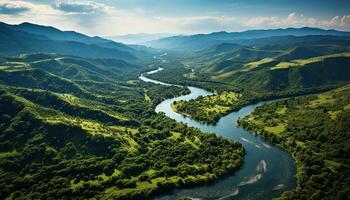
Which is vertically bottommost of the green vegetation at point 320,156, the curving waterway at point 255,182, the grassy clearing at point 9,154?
the curving waterway at point 255,182

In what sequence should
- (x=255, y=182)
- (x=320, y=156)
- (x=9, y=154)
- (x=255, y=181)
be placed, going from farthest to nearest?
(x=9, y=154), (x=320, y=156), (x=255, y=181), (x=255, y=182)

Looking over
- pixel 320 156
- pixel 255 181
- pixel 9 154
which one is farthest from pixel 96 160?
pixel 320 156

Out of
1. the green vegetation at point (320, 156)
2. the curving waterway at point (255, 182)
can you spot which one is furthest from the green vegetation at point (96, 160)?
the green vegetation at point (320, 156)

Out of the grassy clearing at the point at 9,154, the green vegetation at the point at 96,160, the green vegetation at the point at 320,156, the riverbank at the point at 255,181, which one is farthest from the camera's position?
the grassy clearing at the point at 9,154

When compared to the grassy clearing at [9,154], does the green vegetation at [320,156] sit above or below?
above

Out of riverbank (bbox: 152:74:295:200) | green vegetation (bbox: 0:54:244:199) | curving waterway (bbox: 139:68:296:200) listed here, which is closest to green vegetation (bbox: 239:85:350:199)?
riverbank (bbox: 152:74:295:200)

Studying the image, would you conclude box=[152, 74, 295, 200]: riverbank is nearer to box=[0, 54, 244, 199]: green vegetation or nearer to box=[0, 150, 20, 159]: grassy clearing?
box=[0, 54, 244, 199]: green vegetation

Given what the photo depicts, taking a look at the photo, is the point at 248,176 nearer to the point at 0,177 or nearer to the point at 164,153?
the point at 164,153

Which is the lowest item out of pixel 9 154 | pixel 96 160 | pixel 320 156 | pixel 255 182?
pixel 96 160

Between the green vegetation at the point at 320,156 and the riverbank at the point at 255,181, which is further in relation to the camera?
the riverbank at the point at 255,181

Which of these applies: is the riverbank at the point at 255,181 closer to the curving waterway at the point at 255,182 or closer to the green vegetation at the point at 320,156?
the curving waterway at the point at 255,182

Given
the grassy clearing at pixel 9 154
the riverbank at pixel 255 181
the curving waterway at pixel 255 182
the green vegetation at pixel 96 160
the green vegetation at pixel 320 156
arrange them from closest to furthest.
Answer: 1. the green vegetation at pixel 320 156
2. the curving waterway at pixel 255 182
3. the riverbank at pixel 255 181
4. the green vegetation at pixel 96 160
5. the grassy clearing at pixel 9 154

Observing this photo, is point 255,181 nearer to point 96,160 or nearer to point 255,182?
point 255,182

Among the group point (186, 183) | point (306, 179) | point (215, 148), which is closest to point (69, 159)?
point (186, 183)
